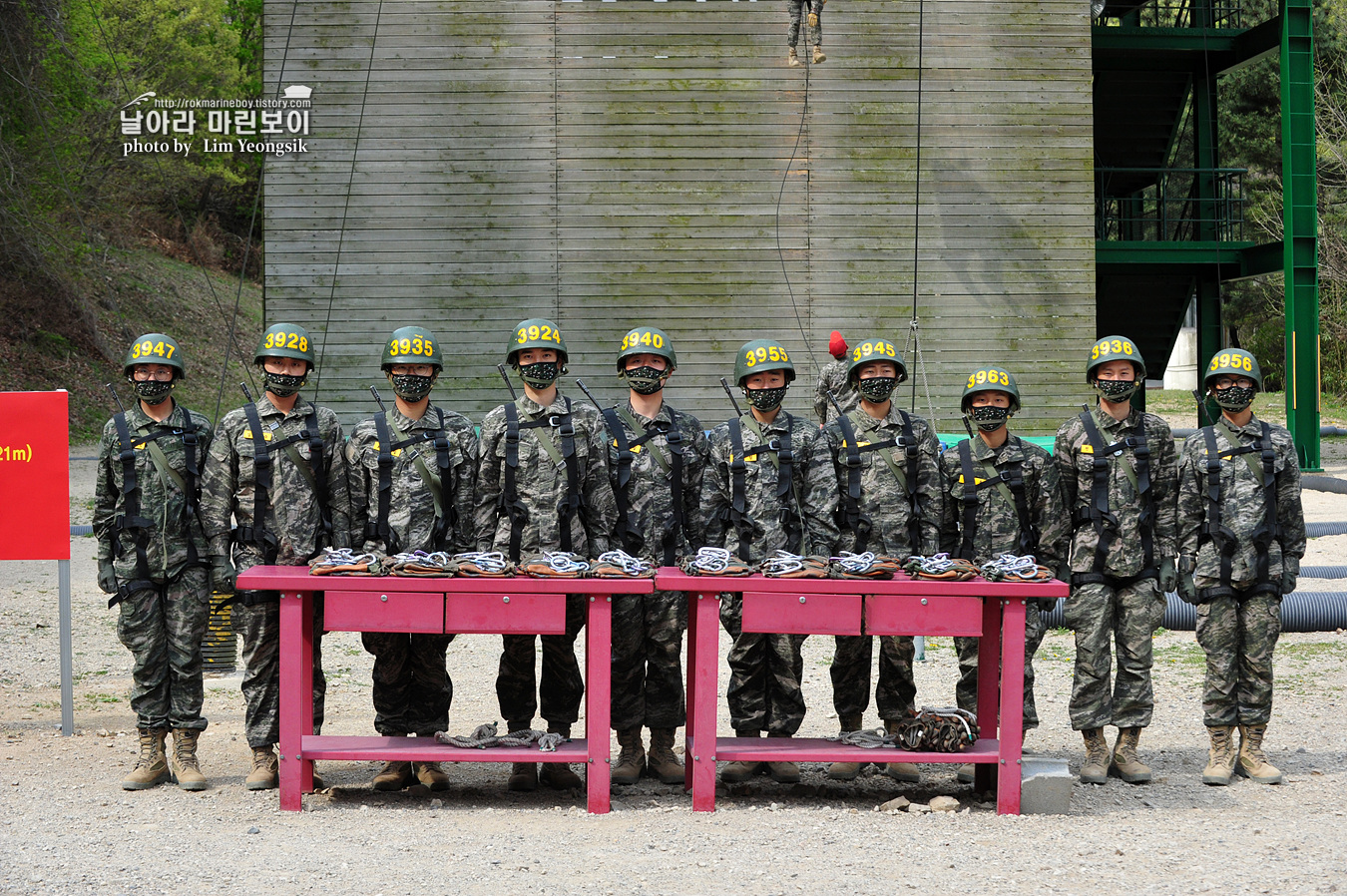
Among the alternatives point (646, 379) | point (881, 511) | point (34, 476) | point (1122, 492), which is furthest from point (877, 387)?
point (34, 476)

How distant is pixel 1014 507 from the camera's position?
22.8ft

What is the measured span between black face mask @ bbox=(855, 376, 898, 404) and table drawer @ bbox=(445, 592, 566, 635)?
7.39 feet

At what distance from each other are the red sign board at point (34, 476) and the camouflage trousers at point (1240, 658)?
721 centimetres

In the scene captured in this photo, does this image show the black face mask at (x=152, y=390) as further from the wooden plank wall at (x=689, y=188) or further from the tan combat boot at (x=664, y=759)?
the wooden plank wall at (x=689, y=188)

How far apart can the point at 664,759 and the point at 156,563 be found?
2965 millimetres

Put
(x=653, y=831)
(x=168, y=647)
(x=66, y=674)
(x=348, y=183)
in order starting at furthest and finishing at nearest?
(x=348, y=183) → (x=66, y=674) → (x=168, y=647) → (x=653, y=831)

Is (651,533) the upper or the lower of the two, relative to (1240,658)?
upper

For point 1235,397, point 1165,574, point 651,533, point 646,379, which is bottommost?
point 1165,574

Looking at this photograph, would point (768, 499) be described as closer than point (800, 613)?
No

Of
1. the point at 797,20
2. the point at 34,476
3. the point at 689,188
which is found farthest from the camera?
the point at 689,188

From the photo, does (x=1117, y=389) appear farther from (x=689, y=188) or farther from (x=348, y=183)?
(x=348, y=183)

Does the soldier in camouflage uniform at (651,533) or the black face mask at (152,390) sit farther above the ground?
the black face mask at (152,390)

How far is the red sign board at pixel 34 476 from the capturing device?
8289 millimetres

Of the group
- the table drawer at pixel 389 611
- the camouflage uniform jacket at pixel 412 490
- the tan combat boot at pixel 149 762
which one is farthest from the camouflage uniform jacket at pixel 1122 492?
the tan combat boot at pixel 149 762
